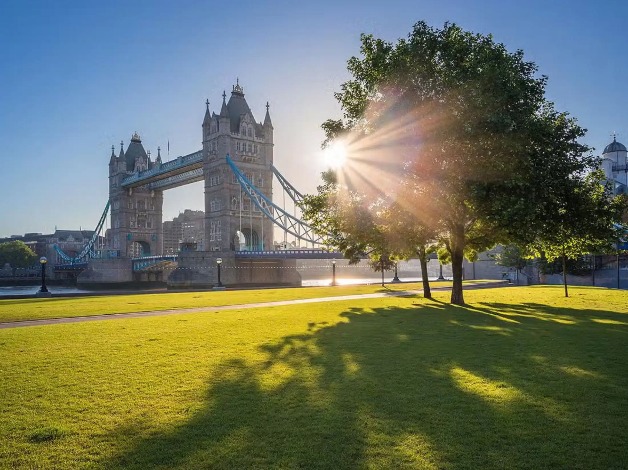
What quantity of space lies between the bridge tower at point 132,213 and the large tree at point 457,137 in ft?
314

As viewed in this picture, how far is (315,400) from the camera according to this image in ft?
21.8

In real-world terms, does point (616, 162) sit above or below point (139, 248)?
above

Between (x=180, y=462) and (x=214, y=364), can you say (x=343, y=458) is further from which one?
(x=214, y=364)

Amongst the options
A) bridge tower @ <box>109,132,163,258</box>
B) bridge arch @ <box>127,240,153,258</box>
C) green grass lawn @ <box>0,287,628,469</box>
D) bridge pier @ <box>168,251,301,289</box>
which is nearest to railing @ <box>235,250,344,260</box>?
bridge pier @ <box>168,251,301,289</box>

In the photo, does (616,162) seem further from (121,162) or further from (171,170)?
(121,162)

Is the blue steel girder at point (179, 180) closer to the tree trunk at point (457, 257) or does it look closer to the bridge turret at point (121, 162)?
the bridge turret at point (121, 162)

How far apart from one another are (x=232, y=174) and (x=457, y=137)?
6863cm

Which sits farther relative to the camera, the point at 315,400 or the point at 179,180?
the point at 179,180

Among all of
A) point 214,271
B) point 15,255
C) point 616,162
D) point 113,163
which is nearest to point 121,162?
point 113,163

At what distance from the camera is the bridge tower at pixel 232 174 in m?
82.3

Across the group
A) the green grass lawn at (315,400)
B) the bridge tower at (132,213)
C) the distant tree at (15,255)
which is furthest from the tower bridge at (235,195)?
the green grass lawn at (315,400)

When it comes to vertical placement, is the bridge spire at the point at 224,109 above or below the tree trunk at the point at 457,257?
above

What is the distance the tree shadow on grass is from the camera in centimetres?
482

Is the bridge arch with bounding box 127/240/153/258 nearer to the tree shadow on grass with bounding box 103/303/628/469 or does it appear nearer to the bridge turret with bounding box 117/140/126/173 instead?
the bridge turret with bounding box 117/140/126/173
